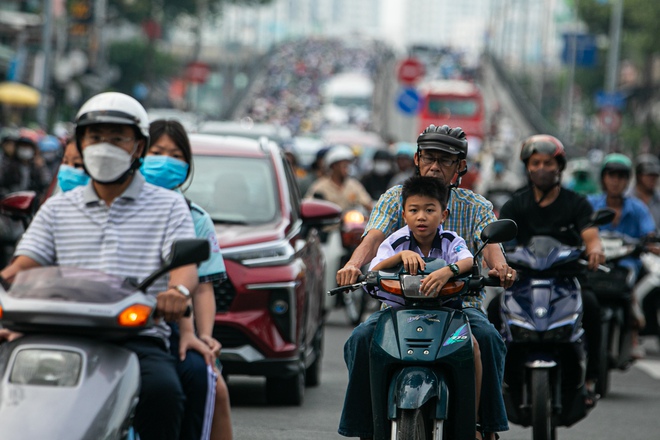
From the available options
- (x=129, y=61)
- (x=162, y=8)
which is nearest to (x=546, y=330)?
(x=162, y=8)

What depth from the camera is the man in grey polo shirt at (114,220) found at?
16.6 ft

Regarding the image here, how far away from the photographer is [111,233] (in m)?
5.09

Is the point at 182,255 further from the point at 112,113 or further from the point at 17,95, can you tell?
the point at 17,95

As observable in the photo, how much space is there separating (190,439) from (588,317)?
4.58 meters

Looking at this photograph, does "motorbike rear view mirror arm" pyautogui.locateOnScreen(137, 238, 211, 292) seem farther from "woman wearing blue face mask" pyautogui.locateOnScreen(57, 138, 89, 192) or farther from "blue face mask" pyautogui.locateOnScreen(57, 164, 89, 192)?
"blue face mask" pyautogui.locateOnScreen(57, 164, 89, 192)

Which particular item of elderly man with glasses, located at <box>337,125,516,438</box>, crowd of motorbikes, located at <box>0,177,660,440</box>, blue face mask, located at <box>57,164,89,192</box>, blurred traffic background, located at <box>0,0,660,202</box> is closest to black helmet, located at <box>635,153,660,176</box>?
crowd of motorbikes, located at <box>0,177,660,440</box>

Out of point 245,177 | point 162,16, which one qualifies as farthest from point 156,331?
point 162,16

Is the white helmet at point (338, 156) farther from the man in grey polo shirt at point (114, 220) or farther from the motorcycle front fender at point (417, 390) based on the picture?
the man in grey polo shirt at point (114, 220)

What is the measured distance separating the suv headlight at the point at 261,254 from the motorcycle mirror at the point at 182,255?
4839mm

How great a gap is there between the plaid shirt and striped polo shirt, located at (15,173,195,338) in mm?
1664

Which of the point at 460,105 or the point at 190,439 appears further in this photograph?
the point at 460,105

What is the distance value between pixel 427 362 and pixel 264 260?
149 inches

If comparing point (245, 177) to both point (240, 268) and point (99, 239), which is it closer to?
point (240, 268)

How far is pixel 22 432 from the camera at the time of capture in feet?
14.0
